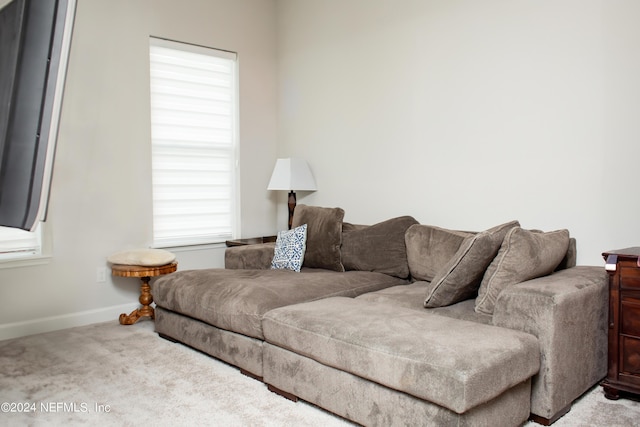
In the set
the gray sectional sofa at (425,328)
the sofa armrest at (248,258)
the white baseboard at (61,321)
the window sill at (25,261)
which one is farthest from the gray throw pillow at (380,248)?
the window sill at (25,261)

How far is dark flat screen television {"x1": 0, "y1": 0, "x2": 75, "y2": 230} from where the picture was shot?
2.89ft

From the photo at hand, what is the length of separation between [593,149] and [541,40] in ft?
2.50

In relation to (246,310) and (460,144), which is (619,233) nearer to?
(460,144)

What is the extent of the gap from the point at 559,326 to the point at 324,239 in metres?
1.98

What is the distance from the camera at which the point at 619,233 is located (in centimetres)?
294

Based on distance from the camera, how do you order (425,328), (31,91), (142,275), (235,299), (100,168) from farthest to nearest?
(100,168), (142,275), (235,299), (425,328), (31,91)

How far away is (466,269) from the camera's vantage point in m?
2.65

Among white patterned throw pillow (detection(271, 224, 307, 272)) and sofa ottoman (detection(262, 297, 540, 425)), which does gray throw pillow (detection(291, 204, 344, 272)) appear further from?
sofa ottoman (detection(262, 297, 540, 425))

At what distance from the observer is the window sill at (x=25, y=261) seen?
3.68m

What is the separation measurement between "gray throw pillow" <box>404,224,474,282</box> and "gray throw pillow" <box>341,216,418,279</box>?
67mm

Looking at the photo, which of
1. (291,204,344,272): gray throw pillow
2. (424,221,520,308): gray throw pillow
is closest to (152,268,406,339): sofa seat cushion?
(291,204,344,272): gray throw pillow

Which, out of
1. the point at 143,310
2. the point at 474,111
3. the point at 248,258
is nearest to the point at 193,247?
the point at 143,310

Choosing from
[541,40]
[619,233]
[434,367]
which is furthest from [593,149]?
[434,367]

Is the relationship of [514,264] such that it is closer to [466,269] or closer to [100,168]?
[466,269]
